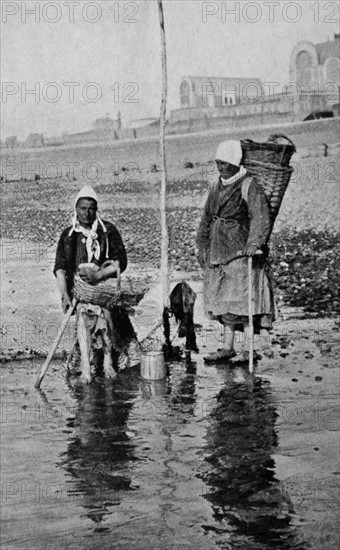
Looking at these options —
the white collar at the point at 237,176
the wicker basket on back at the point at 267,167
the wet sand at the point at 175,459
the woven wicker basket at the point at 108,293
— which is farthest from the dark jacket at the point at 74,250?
the wicker basket on back at the point at 267,167

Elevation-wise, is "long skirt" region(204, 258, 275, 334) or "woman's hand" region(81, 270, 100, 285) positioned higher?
"woman's hand" region(81, 270, 100, 285)

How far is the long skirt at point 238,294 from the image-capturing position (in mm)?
5133

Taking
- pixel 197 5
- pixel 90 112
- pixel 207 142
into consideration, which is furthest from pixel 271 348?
pixel 197 5

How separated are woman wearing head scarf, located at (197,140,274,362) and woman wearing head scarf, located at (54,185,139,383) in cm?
51

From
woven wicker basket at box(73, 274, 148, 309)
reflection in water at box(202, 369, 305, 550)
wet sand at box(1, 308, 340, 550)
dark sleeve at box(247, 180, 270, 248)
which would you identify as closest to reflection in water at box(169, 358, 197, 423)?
wet sand at box(1, 308, 340, 550)

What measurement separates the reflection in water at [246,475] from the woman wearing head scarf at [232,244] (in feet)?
1.96

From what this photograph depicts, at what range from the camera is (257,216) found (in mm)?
5082

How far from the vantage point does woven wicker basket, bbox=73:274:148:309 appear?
4.81 meters

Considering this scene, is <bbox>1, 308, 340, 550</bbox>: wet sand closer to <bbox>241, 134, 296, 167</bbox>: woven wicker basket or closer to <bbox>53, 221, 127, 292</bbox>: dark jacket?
<bbox>53, 221, 127, 292</bbox>: dark jacket

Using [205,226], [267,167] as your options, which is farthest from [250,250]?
[267,167]

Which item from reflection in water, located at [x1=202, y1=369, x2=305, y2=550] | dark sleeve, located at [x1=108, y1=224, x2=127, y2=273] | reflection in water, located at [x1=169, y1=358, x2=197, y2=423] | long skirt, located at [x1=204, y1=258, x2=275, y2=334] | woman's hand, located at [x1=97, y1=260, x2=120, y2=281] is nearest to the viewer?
reflection in water, located at [x1=202, y1=369, x2=305, y2=550]

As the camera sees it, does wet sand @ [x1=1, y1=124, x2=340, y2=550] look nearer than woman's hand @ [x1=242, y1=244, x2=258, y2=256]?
Yes

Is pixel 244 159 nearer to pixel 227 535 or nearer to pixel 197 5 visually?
pixel 197 5

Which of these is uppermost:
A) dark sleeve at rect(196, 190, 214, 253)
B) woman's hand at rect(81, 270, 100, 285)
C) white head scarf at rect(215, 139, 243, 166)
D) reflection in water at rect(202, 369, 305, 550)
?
white head scarf at rect(215, 139, 243, 166)
